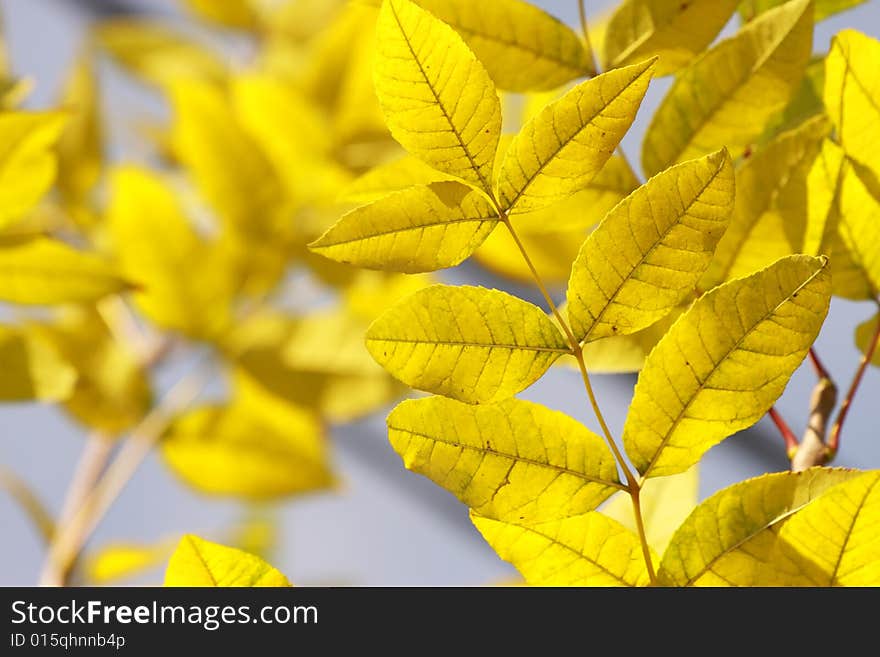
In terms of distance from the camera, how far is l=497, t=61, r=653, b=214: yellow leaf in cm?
30

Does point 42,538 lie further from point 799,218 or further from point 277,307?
point 799,218

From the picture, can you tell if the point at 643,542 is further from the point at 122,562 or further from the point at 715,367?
the point at 122,562

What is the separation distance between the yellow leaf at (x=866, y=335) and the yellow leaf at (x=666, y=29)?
14 centimetres

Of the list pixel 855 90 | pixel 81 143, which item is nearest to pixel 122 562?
pixel 81 143

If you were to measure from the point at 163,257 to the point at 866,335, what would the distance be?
469mm

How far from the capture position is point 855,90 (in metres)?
0.36

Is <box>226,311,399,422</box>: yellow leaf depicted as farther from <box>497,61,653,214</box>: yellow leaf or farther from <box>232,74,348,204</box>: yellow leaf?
<box>497,61,653,214</box>: yellow leaf

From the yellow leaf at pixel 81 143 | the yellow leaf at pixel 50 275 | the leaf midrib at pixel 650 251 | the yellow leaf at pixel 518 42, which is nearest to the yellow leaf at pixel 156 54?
the yellow leaf at pixel 81 143

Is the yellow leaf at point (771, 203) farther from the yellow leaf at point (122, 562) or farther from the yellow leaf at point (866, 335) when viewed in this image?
the yellow leaf at point (122, 562)

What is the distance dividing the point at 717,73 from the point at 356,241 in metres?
0.16

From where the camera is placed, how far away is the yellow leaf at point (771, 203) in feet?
1.19

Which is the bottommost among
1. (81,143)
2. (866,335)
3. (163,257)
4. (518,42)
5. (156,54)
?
(866,335)

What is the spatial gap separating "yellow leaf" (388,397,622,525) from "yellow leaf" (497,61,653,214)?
7 cm

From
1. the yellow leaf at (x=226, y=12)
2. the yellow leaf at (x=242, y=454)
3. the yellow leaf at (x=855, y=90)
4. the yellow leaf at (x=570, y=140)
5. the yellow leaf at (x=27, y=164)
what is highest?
the yellow leaf at (x=226, y=12)
